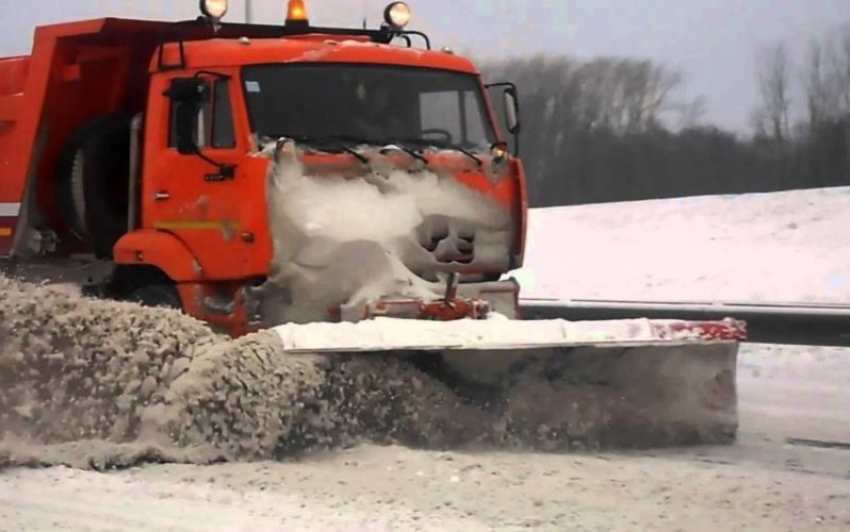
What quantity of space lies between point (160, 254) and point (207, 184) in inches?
22.6

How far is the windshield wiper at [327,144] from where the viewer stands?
25.2 feet

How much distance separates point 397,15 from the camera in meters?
9.53

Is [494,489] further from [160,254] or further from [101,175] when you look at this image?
[101,175]

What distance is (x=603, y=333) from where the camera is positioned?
675 cm

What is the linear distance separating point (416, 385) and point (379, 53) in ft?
8.40

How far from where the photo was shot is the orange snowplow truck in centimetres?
764

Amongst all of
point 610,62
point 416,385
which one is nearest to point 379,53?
point 416,385

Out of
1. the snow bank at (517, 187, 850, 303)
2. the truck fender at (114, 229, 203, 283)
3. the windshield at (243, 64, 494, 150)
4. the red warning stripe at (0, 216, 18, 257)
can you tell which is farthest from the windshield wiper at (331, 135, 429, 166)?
the snow bank at (517, 187, 850, 303)

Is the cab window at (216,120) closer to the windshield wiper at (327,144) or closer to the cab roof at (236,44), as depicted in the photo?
the cab roof at (236,44)

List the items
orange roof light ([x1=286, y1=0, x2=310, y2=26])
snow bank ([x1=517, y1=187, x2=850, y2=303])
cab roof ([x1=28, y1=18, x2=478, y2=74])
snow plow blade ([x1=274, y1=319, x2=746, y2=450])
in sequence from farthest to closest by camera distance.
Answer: snow bank ([x1=517, y1=187, x2=850, y2=303]) → orange roof light ([x1=286, y1=0, x2=310, y2=26]) → cab roof ([x1=28, y1=18, x2=478, y2=74]) → snow plow blade ([x1=274, y1=319, x2=746, y2=450])

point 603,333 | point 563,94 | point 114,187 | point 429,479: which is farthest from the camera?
point 563,94

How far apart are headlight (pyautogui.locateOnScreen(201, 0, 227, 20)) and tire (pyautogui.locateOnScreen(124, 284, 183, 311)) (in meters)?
1.90

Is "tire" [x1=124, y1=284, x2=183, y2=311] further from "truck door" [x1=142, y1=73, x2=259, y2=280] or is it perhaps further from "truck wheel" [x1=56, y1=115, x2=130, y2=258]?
"truck wheel" [x1=56, y1=115, x2=130, y2=258]

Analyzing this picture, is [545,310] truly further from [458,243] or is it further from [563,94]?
[563,94]
